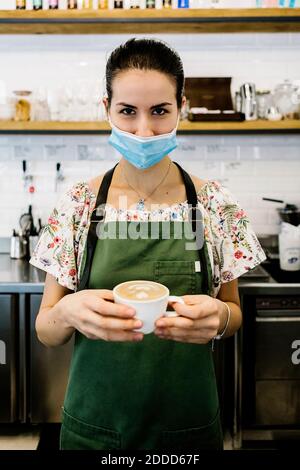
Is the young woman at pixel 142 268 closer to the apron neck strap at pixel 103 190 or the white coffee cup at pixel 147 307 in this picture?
the apron neck strap at pixel 103 190

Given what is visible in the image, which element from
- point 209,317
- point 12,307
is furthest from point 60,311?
point 12,307

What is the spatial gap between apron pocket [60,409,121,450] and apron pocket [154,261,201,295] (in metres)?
0.41

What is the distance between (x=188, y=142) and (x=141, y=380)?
2397 mm

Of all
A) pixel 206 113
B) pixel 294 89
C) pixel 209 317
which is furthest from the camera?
pixel 294 89

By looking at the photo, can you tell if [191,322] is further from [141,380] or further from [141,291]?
[141,380]

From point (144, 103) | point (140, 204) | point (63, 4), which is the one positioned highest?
point (63, 4)

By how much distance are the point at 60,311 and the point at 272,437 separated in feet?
7.06

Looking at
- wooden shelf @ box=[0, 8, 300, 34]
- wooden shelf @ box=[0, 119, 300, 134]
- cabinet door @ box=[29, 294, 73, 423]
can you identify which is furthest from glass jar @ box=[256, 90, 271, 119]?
cabinet door @ box=[29, 294, 73, 423]

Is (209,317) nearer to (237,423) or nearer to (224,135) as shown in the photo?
(237,423)

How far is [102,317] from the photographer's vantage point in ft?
3.29

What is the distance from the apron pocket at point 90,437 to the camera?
1.29 meters

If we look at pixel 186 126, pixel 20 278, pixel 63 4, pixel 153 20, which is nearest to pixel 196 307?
pixel 20 278

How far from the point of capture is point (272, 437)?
2.85m

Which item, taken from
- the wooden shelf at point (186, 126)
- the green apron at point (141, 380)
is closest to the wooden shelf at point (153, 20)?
the wooden shelf at point (186, 126)
